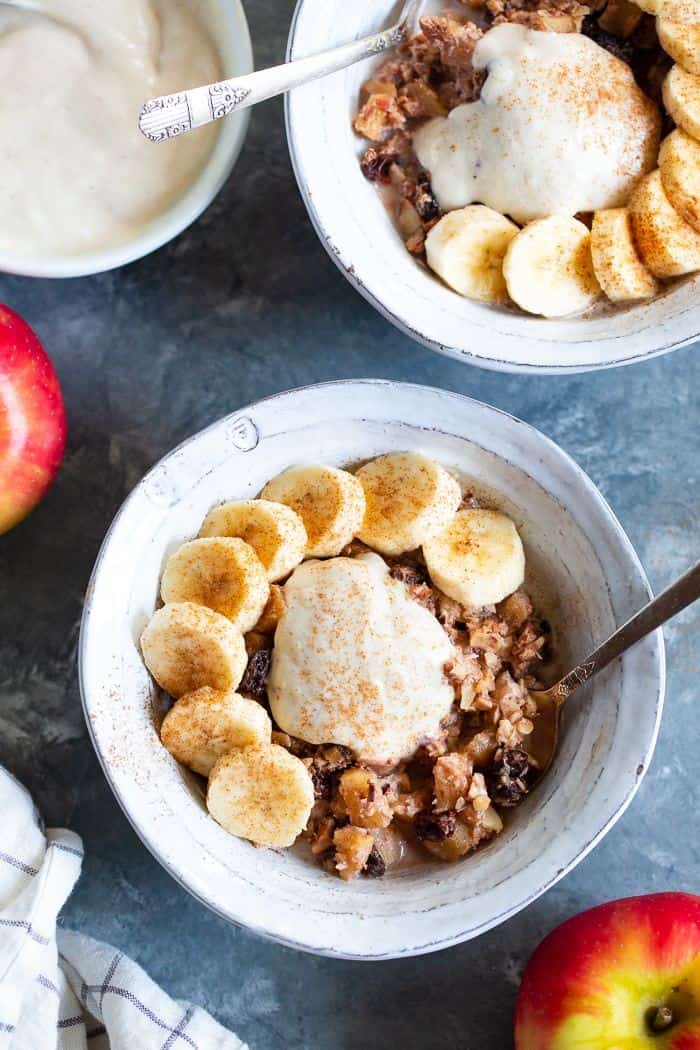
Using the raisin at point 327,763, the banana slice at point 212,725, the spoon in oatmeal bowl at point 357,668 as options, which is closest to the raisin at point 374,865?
the spoon in oatmeal bowl at point 357,668

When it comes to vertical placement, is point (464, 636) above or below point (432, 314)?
below

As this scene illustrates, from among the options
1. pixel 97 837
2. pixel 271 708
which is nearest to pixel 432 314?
pixel 271 708

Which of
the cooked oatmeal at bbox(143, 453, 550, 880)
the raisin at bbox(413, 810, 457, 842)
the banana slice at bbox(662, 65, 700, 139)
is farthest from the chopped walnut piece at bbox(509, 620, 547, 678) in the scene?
the banana slice at bbox(662, 65, 700, 139)

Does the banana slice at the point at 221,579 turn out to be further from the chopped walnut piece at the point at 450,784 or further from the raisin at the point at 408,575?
the chopped walnut piece at the point at 450,784

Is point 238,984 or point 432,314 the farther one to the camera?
point 238,984

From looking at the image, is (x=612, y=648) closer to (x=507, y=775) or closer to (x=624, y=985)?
(x=507, y=775)

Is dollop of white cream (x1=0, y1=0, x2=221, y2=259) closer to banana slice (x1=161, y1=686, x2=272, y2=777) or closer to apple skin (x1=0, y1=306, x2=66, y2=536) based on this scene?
apple skin (x1=0, y1=306, x2=66, y2=536)

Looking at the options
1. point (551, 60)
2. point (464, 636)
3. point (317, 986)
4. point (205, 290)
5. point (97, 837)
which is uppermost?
point (551, 60)

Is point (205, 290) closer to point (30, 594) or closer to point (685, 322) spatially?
point (30, 594)

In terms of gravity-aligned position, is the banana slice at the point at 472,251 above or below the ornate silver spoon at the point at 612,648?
above
